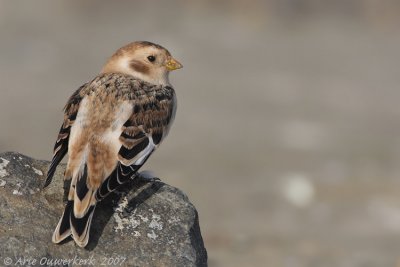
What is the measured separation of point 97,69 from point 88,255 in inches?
400

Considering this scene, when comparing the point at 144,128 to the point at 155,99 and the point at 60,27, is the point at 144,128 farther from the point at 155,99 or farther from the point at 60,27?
the point at 60,27

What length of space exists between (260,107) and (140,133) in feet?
26.8

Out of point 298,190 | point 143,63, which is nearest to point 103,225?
point 143,63

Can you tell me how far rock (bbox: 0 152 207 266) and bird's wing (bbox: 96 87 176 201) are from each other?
20 cm

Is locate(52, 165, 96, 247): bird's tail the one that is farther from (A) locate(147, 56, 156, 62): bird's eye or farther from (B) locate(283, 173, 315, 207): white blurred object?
(B) locate(283, 173, 315, 207): white blurred object

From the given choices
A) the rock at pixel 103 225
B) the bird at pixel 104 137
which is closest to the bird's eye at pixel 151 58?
the bird at pixel 104 137

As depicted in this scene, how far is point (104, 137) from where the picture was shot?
195 inches

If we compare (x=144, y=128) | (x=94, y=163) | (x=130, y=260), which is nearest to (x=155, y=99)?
(x=144, y=128)

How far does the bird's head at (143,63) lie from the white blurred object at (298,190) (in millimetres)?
4552

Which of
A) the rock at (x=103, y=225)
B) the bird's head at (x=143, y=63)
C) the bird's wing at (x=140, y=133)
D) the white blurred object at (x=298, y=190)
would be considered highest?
the white blurred object at (x=298, y=190)

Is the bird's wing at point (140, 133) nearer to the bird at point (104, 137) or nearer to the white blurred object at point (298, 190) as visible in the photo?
the bird at point (104, 137)

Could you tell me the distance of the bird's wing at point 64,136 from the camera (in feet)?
16.0

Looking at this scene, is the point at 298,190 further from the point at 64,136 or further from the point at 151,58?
the point at 64,136

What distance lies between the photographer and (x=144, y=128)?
5.22 m
